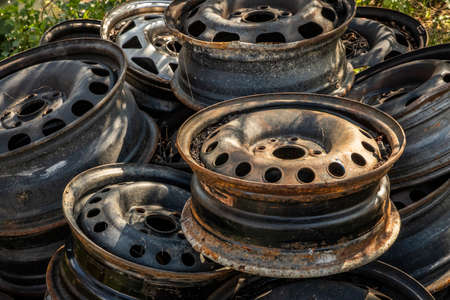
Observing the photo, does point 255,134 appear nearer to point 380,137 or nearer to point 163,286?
point 380,137

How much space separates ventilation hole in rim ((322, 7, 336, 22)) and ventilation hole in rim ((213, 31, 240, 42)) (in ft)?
2.98

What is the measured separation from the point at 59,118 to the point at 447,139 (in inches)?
127

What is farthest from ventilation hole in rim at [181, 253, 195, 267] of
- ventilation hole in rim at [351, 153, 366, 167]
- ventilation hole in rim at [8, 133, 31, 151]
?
ventilation hole in rim at [8, 133, 31, 151]

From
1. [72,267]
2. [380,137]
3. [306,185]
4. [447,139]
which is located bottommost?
[72,267]

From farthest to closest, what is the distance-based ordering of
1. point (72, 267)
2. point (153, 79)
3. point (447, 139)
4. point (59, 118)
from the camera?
point (153, 79), point (59, 118), point (447, 139), point (72, 267)

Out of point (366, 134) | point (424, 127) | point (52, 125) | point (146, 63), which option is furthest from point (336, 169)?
point (146, 63)

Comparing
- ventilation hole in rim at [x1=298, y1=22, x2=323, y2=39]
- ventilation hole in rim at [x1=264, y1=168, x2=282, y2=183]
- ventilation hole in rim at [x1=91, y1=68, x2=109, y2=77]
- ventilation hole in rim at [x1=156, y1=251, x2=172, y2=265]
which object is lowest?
ventilation hole in rim at [x1=156, y1=251, x2=172, y2=265]

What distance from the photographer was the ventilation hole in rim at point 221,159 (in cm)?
349

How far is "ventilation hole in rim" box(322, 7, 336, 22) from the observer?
16.1 feet

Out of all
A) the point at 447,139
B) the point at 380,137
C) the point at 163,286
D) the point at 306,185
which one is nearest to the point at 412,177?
the point at 447,139

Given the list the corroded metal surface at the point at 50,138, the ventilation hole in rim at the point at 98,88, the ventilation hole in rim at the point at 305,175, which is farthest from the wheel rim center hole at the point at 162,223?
the ventilation hole in rim at the point at 98,88

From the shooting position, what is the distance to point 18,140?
457 cm

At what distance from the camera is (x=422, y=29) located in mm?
6133

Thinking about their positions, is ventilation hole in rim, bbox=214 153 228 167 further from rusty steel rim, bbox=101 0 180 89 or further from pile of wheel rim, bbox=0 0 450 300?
rusty steel rim, bbox=101 0 180 89
